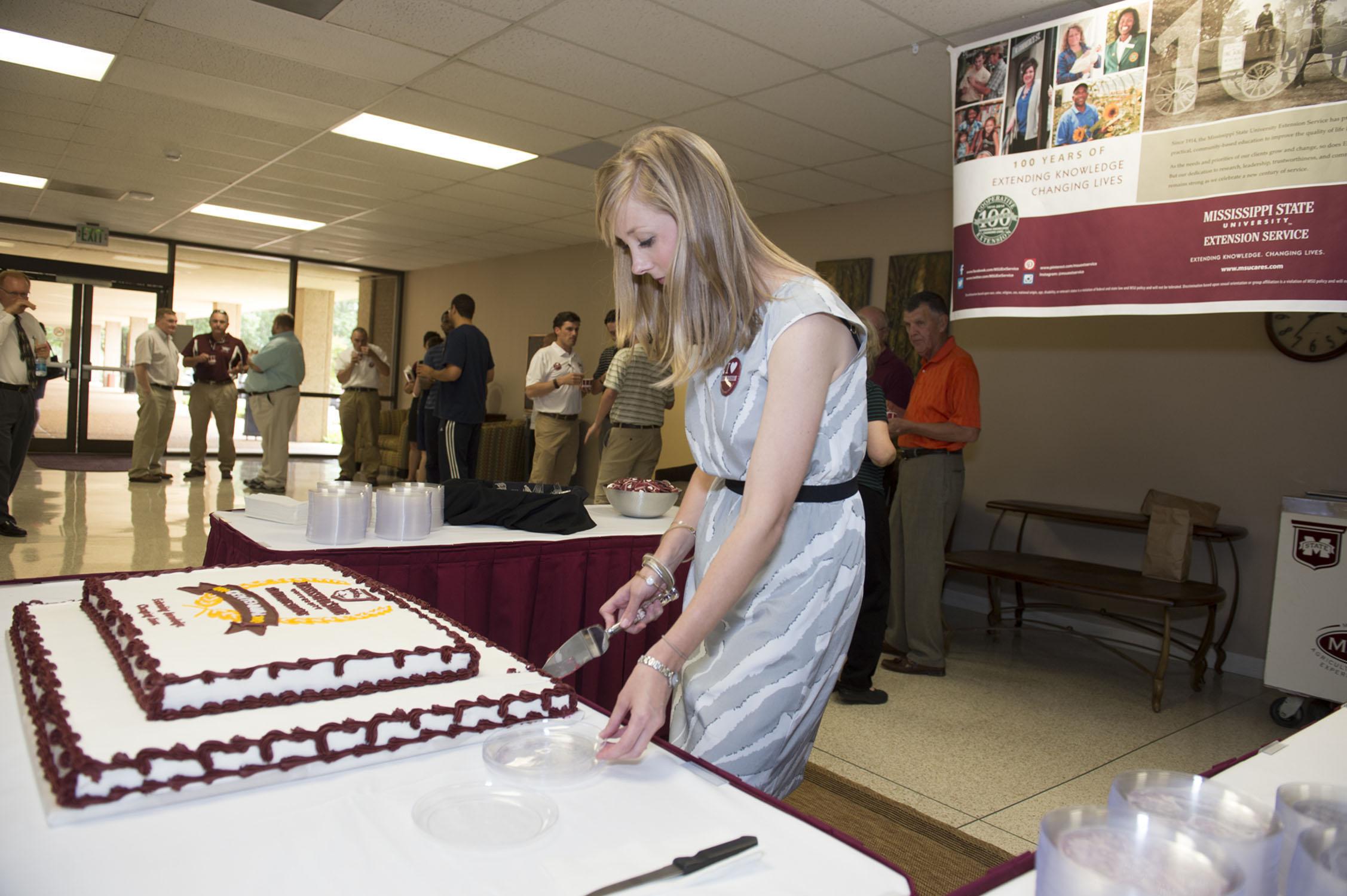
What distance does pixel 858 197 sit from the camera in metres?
6.46

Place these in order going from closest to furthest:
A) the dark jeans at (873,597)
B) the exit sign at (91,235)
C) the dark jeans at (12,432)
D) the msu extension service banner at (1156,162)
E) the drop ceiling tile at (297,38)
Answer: the msu extension service banner at (1156,162), the dark jeans at (873,597), the drop ceiling tile at (297,38), the dark jeans at (12,432), the exit sign at (91,235)

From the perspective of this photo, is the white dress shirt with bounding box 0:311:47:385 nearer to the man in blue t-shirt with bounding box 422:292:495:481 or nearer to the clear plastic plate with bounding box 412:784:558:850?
the man in blue t-shirt with bounding box 422:292:495:481

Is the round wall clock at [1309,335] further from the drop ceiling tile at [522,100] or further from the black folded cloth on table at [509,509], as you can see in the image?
the black folded cloth on table at [509,509]

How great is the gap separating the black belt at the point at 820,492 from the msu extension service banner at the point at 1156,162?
2.00 metres

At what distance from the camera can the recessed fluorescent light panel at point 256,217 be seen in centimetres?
870

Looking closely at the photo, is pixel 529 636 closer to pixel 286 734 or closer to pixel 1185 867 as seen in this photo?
pixel 286 734

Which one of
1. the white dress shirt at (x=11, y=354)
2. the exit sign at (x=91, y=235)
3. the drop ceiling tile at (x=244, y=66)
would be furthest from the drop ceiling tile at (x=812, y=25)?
the exit sign at (x=91, y=235)

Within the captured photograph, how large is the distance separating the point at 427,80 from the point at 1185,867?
5.04 m

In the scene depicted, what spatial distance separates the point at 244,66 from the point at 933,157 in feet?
12.6

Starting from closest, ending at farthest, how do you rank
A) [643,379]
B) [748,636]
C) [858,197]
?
[748,636] < [643,379] < [858,197]

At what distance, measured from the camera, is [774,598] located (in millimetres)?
1187

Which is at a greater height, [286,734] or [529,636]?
[286,734]

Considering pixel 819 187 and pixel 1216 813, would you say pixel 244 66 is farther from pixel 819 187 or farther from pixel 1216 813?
pixel 1216 813

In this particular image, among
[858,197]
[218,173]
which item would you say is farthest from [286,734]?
[218,173]
